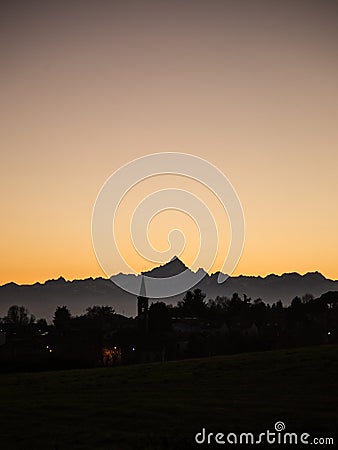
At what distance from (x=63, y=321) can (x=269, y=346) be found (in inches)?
2764

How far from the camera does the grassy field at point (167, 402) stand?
88.3 ft

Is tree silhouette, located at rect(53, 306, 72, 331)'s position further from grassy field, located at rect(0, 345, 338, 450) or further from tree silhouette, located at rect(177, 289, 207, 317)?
grassy field, located at rect(0, 345, 338, 450)

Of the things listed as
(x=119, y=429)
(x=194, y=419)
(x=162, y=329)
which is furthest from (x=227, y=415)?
(x=162, y=329)

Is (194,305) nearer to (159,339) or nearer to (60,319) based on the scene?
(60,319)

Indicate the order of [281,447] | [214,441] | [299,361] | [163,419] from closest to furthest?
1. [281,447]
2. [214,441]
3. [163,419]
4. [299,361]

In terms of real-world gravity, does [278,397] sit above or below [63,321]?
below

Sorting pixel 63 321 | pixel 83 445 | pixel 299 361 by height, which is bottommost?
pixel 83 445

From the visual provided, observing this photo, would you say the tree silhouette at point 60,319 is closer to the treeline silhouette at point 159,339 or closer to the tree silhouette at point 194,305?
the treeline silhouette at point 159,339

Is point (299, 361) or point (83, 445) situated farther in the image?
point (299, 361)

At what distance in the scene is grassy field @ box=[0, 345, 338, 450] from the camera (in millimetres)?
26922

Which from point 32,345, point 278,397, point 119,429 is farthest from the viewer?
point 32,345

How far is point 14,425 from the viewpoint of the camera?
3030 centimetres

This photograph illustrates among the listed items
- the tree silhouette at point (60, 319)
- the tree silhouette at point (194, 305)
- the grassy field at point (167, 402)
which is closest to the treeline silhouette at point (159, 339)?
the tree silhouette at point (60, 319)

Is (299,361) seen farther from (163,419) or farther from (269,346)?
(269,346)
